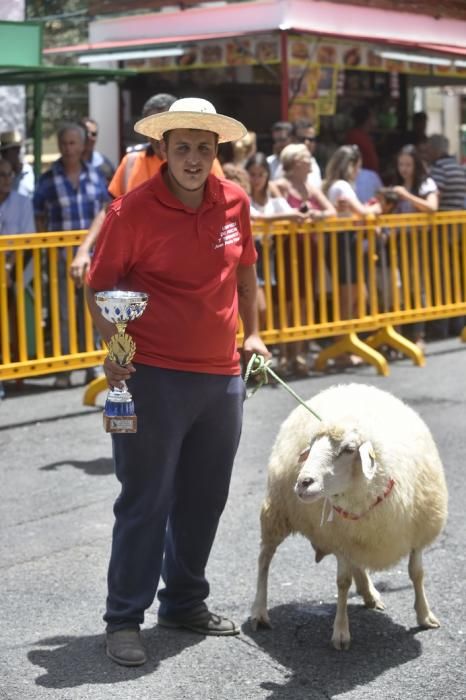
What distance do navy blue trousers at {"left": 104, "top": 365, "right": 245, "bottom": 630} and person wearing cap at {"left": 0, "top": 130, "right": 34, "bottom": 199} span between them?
617cm

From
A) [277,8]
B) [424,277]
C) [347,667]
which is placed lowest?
[347,667]

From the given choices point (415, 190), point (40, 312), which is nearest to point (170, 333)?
point (40, 312)

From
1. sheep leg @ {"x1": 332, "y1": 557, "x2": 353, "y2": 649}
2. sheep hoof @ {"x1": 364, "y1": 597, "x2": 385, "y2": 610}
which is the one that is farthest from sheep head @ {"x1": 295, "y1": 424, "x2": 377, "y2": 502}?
sheep hoof @ {"x1": 364, "y1": 597, "x2": 385, "y2": 610}

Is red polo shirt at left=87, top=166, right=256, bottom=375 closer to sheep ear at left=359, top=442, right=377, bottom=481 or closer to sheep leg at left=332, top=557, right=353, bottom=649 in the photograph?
sheep ear at left=359, top=442, right=377, bottom=481

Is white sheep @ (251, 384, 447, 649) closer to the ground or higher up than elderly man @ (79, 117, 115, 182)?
closer to the ground

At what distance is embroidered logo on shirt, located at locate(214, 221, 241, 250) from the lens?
14.5ft

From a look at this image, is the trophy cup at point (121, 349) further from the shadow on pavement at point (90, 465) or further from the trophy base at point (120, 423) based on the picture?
the shadow on pavement at point (90, 465)

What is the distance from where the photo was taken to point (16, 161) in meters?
10.8

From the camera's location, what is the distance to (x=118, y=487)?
681cm

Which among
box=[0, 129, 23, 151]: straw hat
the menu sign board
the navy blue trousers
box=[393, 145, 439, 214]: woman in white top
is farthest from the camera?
the menu sign board

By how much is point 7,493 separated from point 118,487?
0.63 meters

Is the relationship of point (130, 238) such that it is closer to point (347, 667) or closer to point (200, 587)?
point (200, 587)

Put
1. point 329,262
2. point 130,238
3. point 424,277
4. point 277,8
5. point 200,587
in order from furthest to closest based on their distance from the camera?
point 277,8
point 424,277
point 329,262
point 200,587
point 130,238

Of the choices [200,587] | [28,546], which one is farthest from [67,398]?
[200,587]
